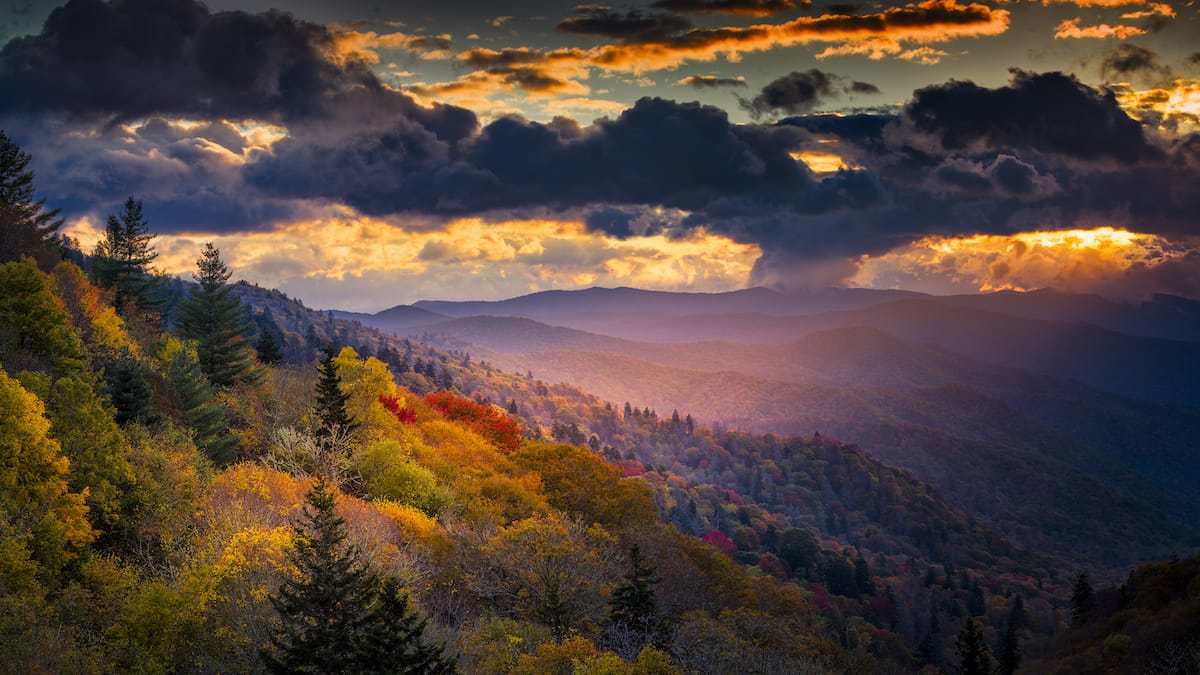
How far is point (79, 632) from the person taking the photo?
29.0 m

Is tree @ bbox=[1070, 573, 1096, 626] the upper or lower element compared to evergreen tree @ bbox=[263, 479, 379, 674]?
lower

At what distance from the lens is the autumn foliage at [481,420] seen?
3536 inches

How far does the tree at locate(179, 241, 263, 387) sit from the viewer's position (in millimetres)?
68500

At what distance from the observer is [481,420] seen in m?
92.6

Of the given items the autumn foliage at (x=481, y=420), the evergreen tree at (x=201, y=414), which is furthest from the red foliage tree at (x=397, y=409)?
the evergreen tree at (x=201, y=414)

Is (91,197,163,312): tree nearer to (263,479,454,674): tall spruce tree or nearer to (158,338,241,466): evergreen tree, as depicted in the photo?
(158,338,241,466): evergreen tree

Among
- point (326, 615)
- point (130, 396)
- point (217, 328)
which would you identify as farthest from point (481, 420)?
point (326, 615)

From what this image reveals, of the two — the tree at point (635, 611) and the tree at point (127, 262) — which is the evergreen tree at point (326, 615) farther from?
the tree at point (127, 262)

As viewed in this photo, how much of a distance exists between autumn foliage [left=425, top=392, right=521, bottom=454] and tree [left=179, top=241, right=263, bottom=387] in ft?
80.8

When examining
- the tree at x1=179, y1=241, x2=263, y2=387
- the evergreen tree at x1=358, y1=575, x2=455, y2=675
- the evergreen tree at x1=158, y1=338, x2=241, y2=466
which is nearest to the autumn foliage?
the tree at x1=179, y1=241, x2=263, y2=387

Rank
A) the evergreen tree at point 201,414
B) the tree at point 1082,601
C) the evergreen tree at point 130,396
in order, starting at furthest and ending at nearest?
the tree at point 1082,601 → the evergreen tree at point 201,414 → the evergreen tree at point 130,396

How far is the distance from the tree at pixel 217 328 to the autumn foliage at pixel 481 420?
80.8ft

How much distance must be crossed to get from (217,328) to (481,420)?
33088 millimetres

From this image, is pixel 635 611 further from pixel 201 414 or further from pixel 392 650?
pixel 201 414
